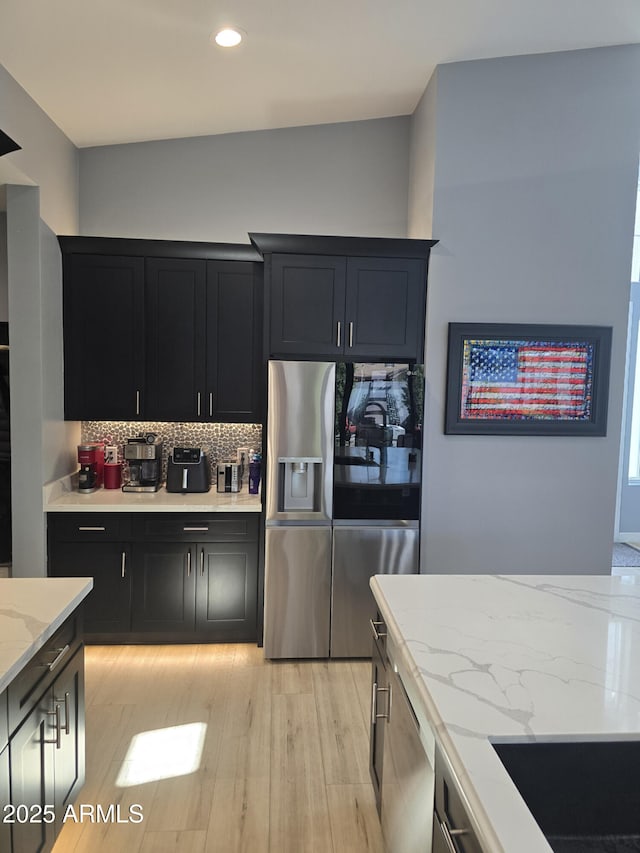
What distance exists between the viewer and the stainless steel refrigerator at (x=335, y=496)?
3.38 m

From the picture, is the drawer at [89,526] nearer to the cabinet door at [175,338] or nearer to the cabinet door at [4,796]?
the cabinet door at [175,338]

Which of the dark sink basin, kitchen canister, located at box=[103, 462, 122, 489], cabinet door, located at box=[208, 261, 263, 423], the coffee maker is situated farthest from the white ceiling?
the dark sink basin

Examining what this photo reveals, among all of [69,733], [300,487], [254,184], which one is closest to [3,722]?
[69,733]

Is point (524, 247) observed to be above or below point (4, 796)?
above

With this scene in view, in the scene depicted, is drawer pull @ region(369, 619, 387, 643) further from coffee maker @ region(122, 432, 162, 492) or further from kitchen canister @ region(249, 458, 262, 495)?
coffee maker @ region(122, 432, 162, 492)

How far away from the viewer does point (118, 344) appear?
3.78 meters

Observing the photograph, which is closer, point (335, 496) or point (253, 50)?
point (253, 50)

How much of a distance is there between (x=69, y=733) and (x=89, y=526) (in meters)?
1.74

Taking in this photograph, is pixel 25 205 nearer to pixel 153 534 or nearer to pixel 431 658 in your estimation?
pixel 153 534

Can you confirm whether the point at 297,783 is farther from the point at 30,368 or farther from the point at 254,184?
the point at 254,184

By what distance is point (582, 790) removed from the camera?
53.4 inches

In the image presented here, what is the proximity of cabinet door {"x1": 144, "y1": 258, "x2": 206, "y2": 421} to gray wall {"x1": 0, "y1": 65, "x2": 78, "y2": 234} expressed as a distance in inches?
25.2

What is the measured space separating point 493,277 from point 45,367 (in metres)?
2.65

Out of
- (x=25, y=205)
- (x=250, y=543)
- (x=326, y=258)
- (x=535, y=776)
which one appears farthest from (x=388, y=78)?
(x=535, y=776)
